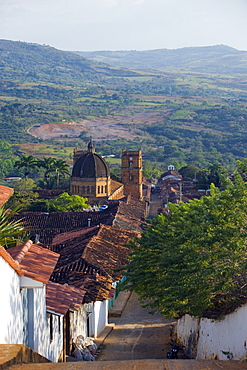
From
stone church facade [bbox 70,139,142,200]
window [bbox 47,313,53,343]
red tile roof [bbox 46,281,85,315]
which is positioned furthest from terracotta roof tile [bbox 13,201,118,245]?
window [bbox 47,313,53,343]

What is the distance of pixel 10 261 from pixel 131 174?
60117 millimetres

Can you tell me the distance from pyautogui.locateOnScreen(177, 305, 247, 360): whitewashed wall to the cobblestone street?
0.80 m

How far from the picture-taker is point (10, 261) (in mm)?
7895

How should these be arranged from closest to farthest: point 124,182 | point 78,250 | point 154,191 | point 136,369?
point 136,369 < point 78,250 < point 124,182 < point 154,191

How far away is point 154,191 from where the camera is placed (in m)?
86.8

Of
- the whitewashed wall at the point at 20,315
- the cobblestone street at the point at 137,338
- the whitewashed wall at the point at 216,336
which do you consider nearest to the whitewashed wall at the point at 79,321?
the cobblestone street at the point at 137,338

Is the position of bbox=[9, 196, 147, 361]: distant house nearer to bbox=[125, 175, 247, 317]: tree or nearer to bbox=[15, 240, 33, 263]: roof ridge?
bbox=[15, 240, 33, 263]: roof ridge

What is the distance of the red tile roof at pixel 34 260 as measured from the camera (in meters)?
8.62

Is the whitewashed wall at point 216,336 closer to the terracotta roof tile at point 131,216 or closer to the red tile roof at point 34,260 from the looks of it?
the red tile roof at point 34,260

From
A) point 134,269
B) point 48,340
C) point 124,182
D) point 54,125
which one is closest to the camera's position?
point 48,340

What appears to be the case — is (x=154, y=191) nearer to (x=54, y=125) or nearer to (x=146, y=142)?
(x=146, y=142)

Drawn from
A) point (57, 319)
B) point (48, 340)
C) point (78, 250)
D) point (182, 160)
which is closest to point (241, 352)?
point (48, 340)

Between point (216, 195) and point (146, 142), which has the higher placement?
point (216, 195)

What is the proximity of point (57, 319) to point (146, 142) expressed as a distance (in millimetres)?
173302
